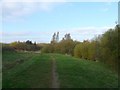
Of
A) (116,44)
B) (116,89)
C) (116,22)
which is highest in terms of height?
(116,22)

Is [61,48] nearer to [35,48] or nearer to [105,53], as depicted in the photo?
[35,48]

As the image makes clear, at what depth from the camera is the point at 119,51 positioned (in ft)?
140

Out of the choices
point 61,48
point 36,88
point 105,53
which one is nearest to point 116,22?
point 105,53

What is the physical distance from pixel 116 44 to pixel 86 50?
32.4 m

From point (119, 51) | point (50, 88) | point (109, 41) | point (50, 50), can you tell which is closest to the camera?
point (50, 88)

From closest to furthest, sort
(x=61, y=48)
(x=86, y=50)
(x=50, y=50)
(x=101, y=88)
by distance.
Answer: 1. (x=101, y=88)
2. (x=86, y=50)
3. (x=61, y=48)
4. (x=50, y=50)

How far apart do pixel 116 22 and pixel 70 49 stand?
7564 centimetres

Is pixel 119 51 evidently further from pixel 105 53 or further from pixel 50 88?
pixel 50 88

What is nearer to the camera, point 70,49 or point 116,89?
point 116,89

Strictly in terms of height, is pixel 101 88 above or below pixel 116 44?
below

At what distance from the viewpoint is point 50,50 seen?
5723 inches

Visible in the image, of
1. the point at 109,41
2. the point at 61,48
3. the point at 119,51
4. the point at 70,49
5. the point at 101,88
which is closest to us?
the point at 101,88

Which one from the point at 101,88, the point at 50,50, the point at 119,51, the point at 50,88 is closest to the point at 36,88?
the point at 50,88

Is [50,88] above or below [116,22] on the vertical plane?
below
